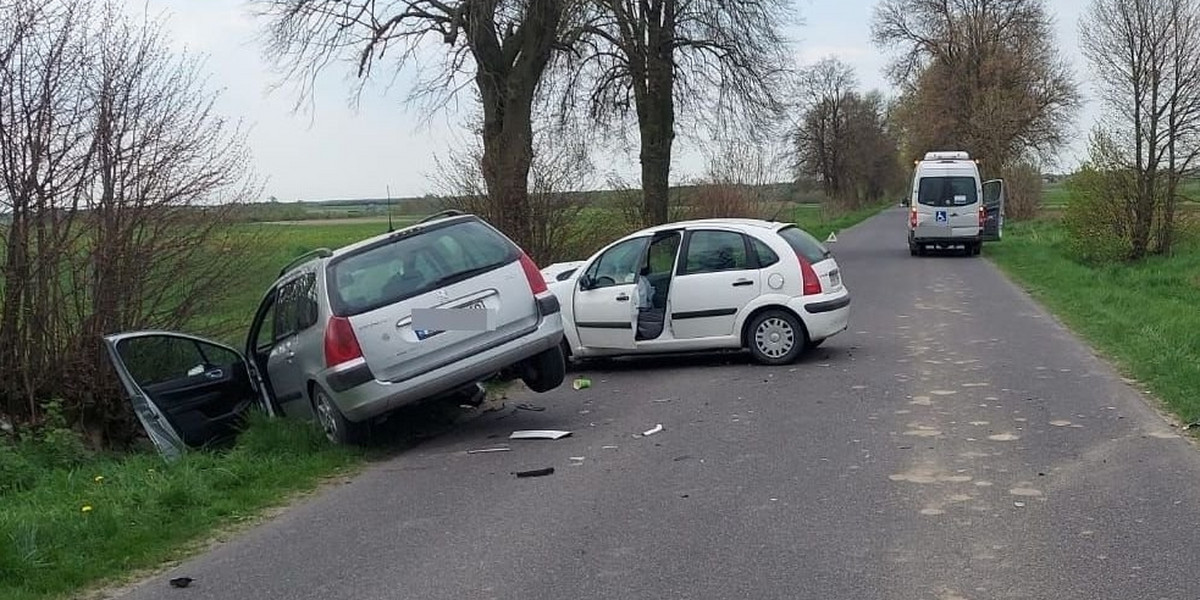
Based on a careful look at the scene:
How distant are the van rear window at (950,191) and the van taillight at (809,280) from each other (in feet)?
67.7

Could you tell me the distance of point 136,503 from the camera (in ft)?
24.0

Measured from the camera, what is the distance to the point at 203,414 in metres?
10.4

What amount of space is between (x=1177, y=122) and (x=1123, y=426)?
61.7ft

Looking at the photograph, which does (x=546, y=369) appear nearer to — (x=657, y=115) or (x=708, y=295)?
(x=708, y=295)

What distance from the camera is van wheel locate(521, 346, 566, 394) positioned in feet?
32.4

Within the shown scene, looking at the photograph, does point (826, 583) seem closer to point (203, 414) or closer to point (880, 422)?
point (880, 422)

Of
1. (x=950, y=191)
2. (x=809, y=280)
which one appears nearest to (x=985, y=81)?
(x=950, y=191)

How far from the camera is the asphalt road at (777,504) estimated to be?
551 cm

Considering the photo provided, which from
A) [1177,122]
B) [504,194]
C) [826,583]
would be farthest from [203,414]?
[1177,122]

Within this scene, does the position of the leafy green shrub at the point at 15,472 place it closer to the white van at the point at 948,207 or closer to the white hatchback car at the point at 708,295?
the white hatchback car at the point at 708,295

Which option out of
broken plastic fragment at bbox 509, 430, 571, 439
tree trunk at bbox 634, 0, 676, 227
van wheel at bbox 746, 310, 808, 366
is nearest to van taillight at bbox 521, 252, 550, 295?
broken plastic fragment at bbox 509, 430, 571, 439

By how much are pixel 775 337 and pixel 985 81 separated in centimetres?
4585

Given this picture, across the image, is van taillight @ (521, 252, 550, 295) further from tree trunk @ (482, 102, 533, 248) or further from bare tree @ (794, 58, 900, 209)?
bare tree @ (794, 58, 900, 209)

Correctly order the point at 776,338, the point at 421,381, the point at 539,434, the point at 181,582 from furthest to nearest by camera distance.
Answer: the point at 776,338 < the point at 539,434 < the point at 421,381 < the point at 181,582
